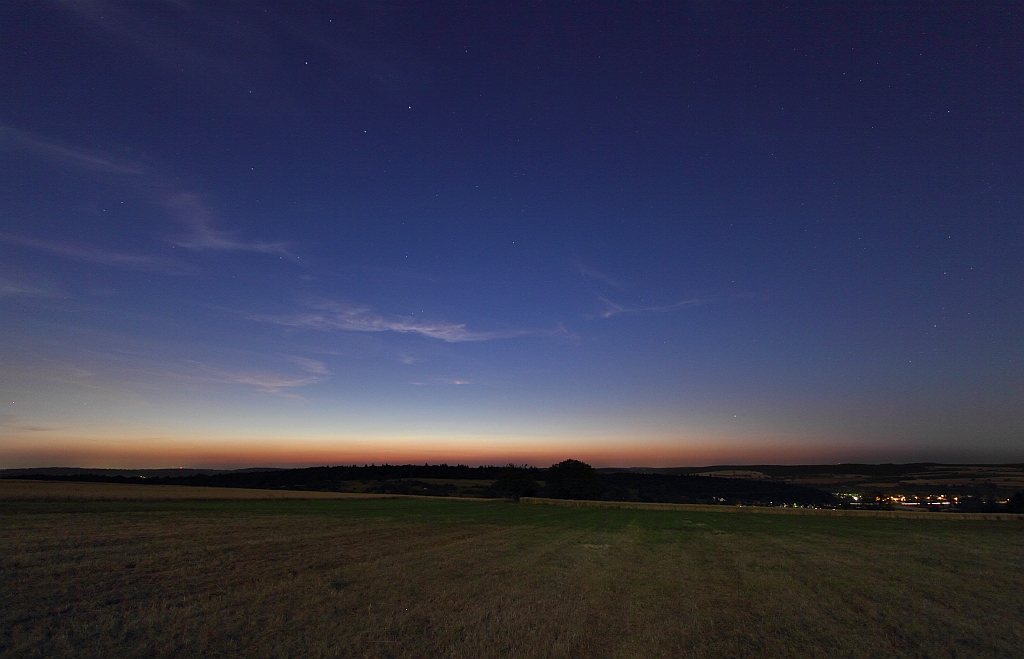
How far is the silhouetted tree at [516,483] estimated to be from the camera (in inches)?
4294

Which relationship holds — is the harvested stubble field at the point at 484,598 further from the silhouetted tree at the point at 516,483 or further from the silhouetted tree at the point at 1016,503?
the silhouetted tree at the point at 516,483

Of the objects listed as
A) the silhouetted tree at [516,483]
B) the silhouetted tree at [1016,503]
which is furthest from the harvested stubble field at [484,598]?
the silhouetted tree at [516,483]

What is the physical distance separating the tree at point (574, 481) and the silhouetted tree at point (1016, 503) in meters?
64.3

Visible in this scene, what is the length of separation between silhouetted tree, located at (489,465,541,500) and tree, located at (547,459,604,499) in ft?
14.7

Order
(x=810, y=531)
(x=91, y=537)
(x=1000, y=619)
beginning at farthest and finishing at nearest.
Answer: (x=810, y=531) → (x=91, y=537) → (x=1000, y=619)

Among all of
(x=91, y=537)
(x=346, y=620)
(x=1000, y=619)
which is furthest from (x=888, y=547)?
(x=91, y=537)

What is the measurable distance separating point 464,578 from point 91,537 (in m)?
19.0

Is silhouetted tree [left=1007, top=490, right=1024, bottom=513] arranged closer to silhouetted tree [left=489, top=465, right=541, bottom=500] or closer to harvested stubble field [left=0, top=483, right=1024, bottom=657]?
harvested stubble field [left=0, top=483, right=1024, bottom=657]

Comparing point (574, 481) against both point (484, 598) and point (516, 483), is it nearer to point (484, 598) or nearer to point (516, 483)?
point (516, 483)

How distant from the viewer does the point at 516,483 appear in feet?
358

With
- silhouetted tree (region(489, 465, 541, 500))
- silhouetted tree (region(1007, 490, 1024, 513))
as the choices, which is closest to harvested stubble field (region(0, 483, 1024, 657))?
silhouetted tree (region(1007, 490, 1024, 513))

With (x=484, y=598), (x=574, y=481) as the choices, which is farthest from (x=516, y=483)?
Result: (x=484, y=598)

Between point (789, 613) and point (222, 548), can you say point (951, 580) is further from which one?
point (222, 548)

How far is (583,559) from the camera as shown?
2247 cm
